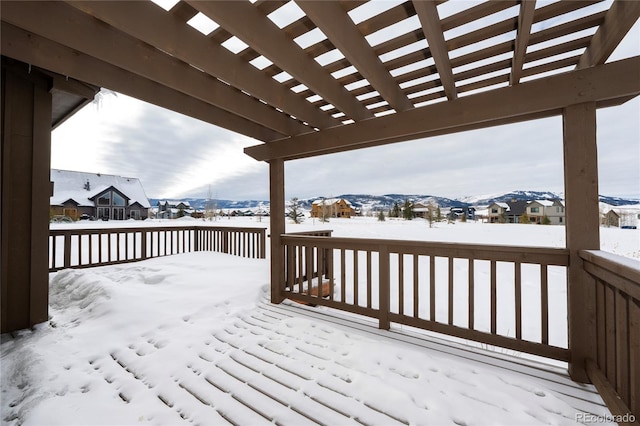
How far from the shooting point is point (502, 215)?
9789 millimetres

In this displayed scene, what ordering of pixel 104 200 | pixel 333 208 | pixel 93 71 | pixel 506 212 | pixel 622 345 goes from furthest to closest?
pixel 104 200, pixel 333 208, pixel 506 212, pixel 93 71, pixel 622 345

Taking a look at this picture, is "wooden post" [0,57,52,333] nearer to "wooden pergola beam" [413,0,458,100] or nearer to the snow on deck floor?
the snow on deck floor

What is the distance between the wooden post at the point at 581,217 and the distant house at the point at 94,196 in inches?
979

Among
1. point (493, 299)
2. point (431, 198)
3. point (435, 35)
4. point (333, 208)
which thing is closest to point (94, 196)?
point (333, 208)

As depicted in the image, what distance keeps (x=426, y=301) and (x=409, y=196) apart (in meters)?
9.39

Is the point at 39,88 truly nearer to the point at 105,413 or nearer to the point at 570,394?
the point at 105,413

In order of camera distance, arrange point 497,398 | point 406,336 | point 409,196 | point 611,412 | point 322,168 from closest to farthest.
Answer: point 611,412 < point 497,398 < point 406,336 < point 409,196 < point 322,168

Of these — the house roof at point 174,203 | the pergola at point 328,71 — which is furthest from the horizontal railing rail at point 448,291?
the house roof at point 174,203

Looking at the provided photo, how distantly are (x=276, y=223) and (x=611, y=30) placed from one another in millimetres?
3369

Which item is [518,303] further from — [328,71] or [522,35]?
[328,71]

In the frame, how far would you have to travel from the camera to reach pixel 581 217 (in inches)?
73.4

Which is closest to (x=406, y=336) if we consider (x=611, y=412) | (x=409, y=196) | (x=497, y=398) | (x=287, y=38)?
(x=497, y=398)

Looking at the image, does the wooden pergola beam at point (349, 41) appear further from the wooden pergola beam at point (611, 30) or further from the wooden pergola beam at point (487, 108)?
the wooden pergola beam at point (611, 30)

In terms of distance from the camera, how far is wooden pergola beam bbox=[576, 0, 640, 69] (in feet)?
4.20
